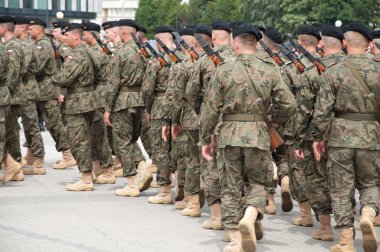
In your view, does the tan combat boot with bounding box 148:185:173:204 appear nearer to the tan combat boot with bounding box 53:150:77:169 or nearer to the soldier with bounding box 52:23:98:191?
the soldier with bounding box 52:23:98:191

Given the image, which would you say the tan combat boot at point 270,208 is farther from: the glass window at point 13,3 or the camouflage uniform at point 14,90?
the glass window at point 13,3

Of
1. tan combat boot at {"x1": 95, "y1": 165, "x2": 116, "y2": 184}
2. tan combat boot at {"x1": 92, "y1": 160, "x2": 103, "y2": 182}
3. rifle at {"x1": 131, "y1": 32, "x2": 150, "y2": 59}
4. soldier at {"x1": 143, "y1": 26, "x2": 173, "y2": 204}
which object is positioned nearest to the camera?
soldier at {"x1": 143, "y1": 26, "x2": 173, "y2": 204}

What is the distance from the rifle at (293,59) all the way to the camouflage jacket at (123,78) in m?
1.99

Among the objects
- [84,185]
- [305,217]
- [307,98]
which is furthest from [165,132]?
[307,98]

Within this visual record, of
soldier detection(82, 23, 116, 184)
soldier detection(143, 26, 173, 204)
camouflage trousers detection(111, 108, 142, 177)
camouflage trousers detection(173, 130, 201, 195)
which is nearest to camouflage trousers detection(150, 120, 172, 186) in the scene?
soldier detection(143, 26, 173, 204)

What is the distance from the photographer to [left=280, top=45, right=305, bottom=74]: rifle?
417 inches

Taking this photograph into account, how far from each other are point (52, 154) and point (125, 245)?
825cm

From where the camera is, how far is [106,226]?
33.8 ft

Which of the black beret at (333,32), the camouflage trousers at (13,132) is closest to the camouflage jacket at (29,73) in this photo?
the camouflage trousers at (13,132)

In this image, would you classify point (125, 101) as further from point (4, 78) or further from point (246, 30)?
point (246, 30)

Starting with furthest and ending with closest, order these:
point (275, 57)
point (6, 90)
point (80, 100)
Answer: point (6, 90) < point (80, 100) < point (275, 57)

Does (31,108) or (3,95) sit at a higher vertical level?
(3,95)

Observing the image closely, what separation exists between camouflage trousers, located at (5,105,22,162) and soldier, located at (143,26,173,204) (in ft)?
8.14

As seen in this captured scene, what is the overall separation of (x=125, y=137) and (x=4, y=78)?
6.35ft
